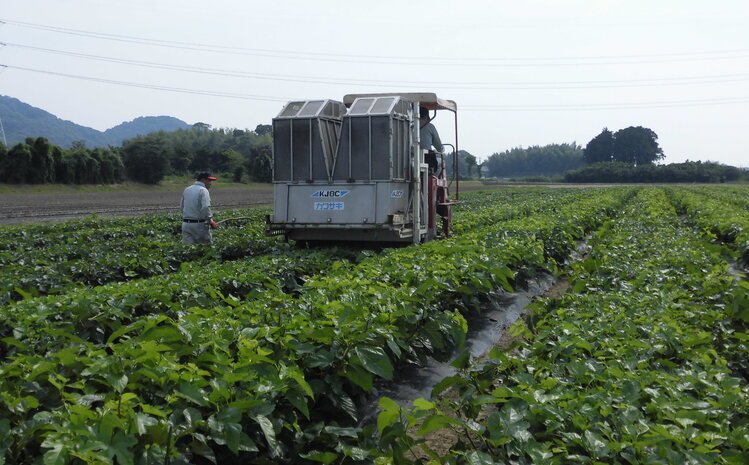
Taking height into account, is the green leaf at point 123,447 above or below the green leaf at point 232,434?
above

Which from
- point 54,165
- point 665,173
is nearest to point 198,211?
point 54,165

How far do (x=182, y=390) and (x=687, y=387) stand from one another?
9.21ft

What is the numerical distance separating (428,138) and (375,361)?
9.00 metres

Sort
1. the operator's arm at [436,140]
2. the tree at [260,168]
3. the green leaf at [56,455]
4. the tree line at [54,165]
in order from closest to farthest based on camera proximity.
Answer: the green leaf at [56,455] → the operator's arm at [436,140] → the tree line at [54,165] → the tree at [260,168]

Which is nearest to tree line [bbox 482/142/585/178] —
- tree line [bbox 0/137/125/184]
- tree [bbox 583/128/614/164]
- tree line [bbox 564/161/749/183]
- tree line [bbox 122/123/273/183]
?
tree [bbox 583/128/614/164]

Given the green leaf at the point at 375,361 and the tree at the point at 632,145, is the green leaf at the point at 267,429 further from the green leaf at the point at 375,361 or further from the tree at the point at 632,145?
the tree at the point at 632,145

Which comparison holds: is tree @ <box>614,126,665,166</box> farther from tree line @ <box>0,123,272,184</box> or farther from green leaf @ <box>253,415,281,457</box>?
green leaf @ <box>253,415,281,457</box>

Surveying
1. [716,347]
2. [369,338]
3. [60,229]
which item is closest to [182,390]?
[369,338]

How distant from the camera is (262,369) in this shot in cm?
363

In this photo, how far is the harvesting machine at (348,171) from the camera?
1065cm

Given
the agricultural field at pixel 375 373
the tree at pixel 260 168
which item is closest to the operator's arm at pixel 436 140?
the agricultural field at pixel 375 373

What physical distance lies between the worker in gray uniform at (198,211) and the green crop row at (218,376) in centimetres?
473

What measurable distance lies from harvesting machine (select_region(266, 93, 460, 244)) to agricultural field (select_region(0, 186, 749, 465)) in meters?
3.26

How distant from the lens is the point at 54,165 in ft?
161
